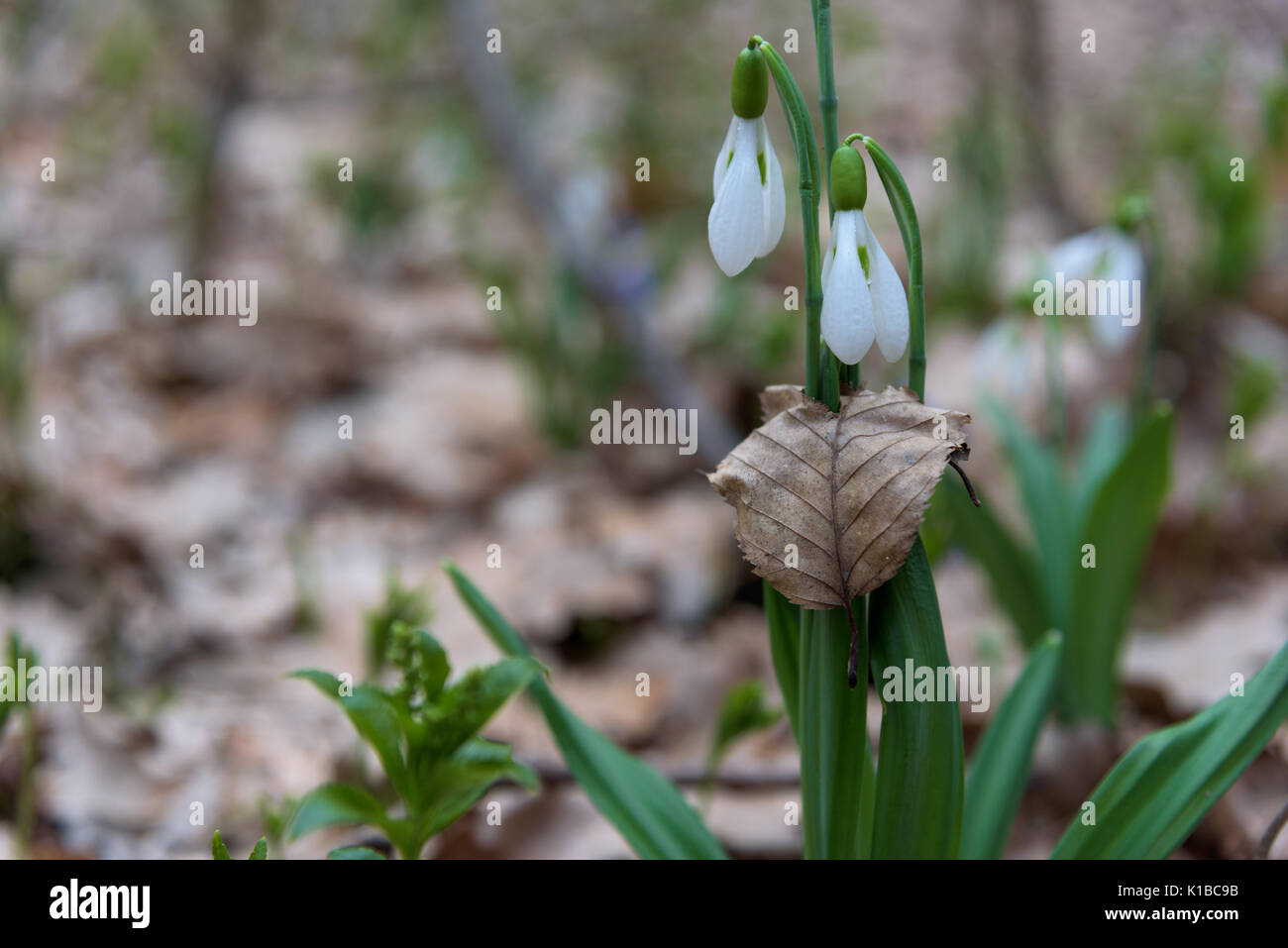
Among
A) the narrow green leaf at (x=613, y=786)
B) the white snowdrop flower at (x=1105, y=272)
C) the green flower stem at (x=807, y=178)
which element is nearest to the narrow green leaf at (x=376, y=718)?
the narrow green leaf at (x=613, y=786)

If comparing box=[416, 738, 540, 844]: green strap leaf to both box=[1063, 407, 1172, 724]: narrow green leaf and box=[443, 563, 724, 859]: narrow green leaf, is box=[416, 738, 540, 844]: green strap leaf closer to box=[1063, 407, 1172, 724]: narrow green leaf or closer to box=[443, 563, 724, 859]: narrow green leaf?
box=[443, 563, 724, 859]: narrow green leaf

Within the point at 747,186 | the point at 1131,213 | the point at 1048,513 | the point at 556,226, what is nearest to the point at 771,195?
the point at 747,186

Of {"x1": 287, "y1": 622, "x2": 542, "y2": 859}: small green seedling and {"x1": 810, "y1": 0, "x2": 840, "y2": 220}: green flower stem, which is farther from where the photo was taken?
{"x1": 287, "y1": 622, "x2": 542, "y2": 859}: small green seedling

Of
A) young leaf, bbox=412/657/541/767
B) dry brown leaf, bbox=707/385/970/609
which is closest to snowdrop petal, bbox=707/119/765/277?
dry brown leaf, bbox=707/385/970/609

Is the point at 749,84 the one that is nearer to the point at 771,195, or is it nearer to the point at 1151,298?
the point at 771,195

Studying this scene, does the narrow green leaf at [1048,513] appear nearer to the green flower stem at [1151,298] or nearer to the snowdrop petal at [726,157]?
the green flower stem at [1151,298]
